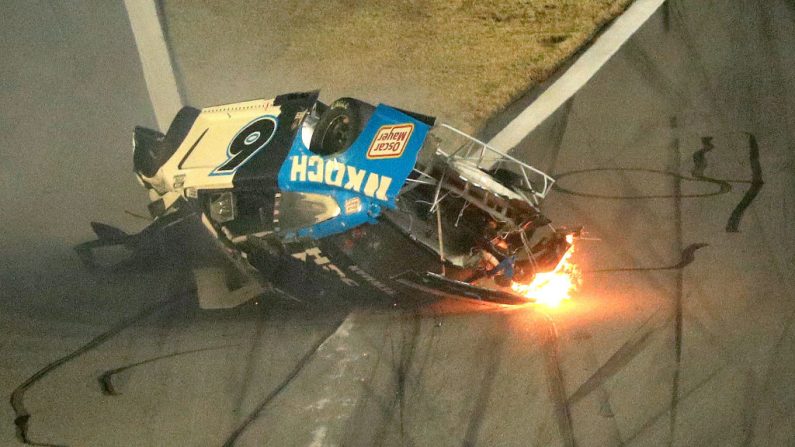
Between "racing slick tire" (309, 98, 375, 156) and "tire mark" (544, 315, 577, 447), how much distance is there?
91.8 inches

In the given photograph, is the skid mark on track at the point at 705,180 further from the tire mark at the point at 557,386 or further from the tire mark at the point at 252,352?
the tire mark at the point at 252,352

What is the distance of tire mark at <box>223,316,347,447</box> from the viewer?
17.8ft

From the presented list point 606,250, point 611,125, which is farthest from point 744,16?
point 606,250

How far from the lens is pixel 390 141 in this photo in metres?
5.12

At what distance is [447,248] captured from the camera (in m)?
5.45

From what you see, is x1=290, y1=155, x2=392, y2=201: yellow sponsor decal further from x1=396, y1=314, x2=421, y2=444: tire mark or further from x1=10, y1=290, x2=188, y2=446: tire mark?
x1=10, y1=290, x2=188, y2=446: tire mark

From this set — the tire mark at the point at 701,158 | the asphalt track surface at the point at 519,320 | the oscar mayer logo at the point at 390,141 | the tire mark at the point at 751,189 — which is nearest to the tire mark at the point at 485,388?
the asphalt track surface at the point at 519,320

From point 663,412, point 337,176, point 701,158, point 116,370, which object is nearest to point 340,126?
point 337,176

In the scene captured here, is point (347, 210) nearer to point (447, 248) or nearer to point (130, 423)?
point (447, 248)

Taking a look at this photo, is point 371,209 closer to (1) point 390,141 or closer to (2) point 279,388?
(1) point 390,141

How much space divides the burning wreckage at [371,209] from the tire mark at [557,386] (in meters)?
0.40

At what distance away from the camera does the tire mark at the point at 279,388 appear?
543cm

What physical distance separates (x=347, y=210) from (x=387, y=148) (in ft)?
1.93

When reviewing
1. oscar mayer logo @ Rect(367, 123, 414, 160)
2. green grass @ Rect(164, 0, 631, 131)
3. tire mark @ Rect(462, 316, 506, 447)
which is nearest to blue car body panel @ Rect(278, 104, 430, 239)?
oscar mayer logo @ Rect(367, 123, 414, 160)
